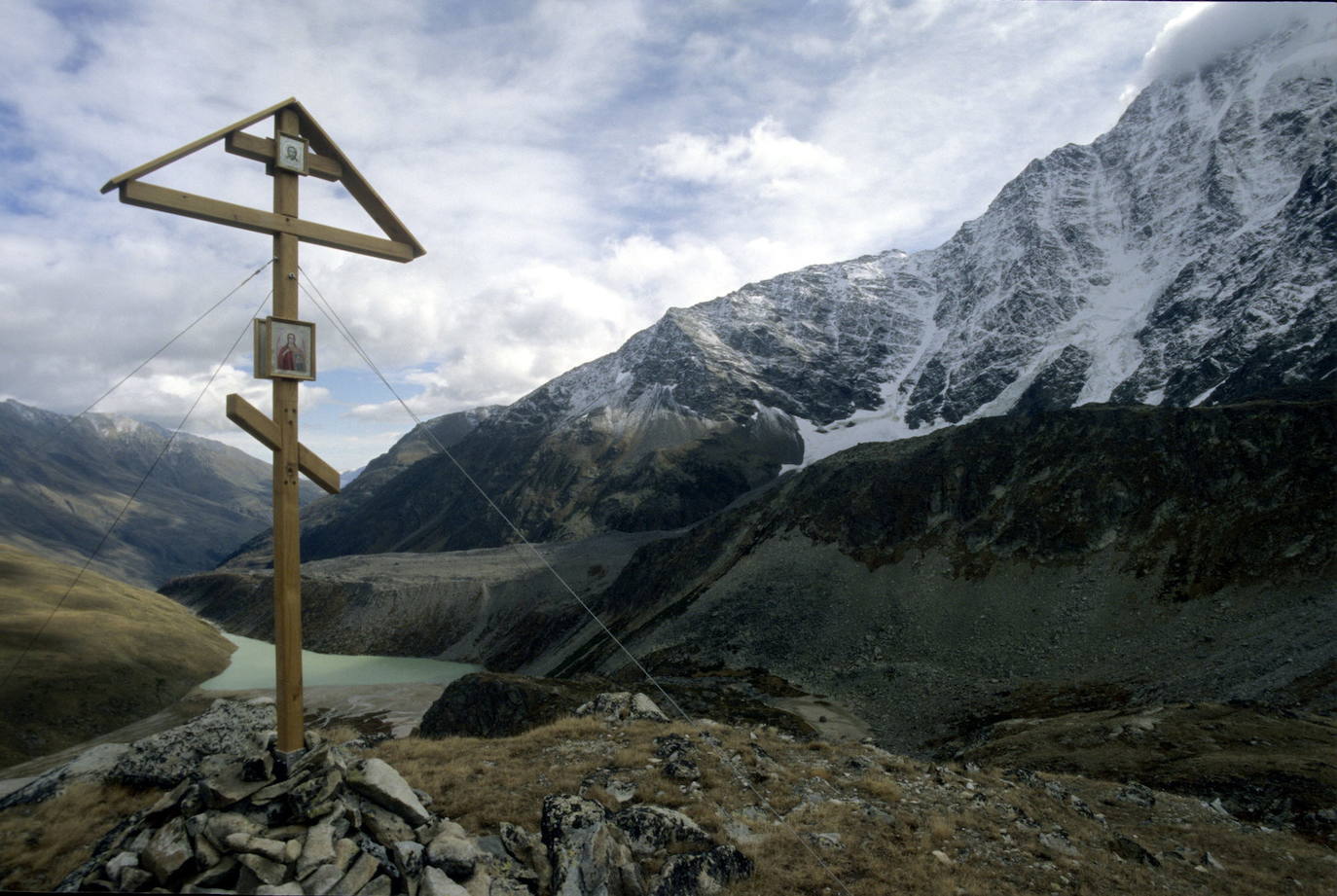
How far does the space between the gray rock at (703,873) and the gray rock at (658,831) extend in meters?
0.50

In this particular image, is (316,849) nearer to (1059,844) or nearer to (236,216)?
(236,216)

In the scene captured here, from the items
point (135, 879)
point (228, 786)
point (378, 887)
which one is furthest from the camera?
point (228, 786)

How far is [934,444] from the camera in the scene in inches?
3004

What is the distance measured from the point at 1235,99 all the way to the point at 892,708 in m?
252

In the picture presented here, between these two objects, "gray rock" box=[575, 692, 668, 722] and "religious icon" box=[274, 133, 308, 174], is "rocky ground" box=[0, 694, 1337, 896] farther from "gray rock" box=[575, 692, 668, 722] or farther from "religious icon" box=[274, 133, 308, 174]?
"religious icon" box=[274, 133, 308, 174]

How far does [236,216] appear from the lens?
340 inches

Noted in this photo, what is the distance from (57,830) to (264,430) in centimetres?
677

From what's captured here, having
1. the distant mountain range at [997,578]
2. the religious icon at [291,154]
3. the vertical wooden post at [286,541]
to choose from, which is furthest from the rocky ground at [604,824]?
the religious icon at [291,154]

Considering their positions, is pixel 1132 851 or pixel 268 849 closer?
pixel 268 849

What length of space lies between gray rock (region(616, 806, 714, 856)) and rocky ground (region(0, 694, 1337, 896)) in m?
0.03

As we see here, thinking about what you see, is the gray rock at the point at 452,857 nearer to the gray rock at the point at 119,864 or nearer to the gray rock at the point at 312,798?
the gray rock at the point at 312,798

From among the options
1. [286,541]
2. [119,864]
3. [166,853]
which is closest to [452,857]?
[166,853]

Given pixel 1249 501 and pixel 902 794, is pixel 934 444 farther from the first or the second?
pixel 902 794

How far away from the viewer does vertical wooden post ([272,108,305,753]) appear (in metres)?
8.30
